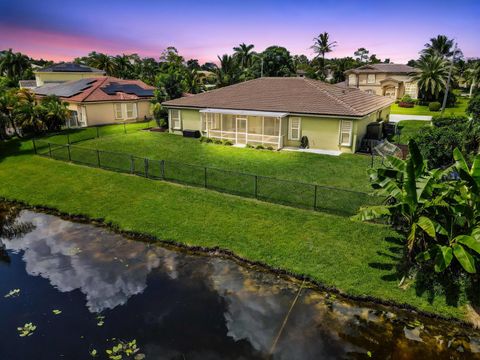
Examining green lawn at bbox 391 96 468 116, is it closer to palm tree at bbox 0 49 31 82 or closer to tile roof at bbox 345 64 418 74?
tile roof at bbox 345 64 418 74

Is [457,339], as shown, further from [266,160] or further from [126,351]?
[266,160]

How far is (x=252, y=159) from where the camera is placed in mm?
24156

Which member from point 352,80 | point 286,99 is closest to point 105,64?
point 352,80

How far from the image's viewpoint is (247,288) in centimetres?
1112

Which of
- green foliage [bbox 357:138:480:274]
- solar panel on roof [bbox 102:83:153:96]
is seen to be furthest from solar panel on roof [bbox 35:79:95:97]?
green foliage [bbox 357:138:480:274]

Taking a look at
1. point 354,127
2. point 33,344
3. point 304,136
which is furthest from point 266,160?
point 33,344

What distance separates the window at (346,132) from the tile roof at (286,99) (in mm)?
806

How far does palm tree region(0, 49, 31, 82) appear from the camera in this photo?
2874 inches

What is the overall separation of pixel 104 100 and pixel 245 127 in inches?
661

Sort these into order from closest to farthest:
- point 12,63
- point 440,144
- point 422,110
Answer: point 440,144 < point 422,110 < point 12,63

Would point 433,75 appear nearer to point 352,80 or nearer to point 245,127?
point 352,80

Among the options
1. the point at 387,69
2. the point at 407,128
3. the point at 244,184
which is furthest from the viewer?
the point at 387,69

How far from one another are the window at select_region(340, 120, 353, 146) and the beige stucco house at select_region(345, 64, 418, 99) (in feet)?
127

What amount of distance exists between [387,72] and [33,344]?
65422mm
